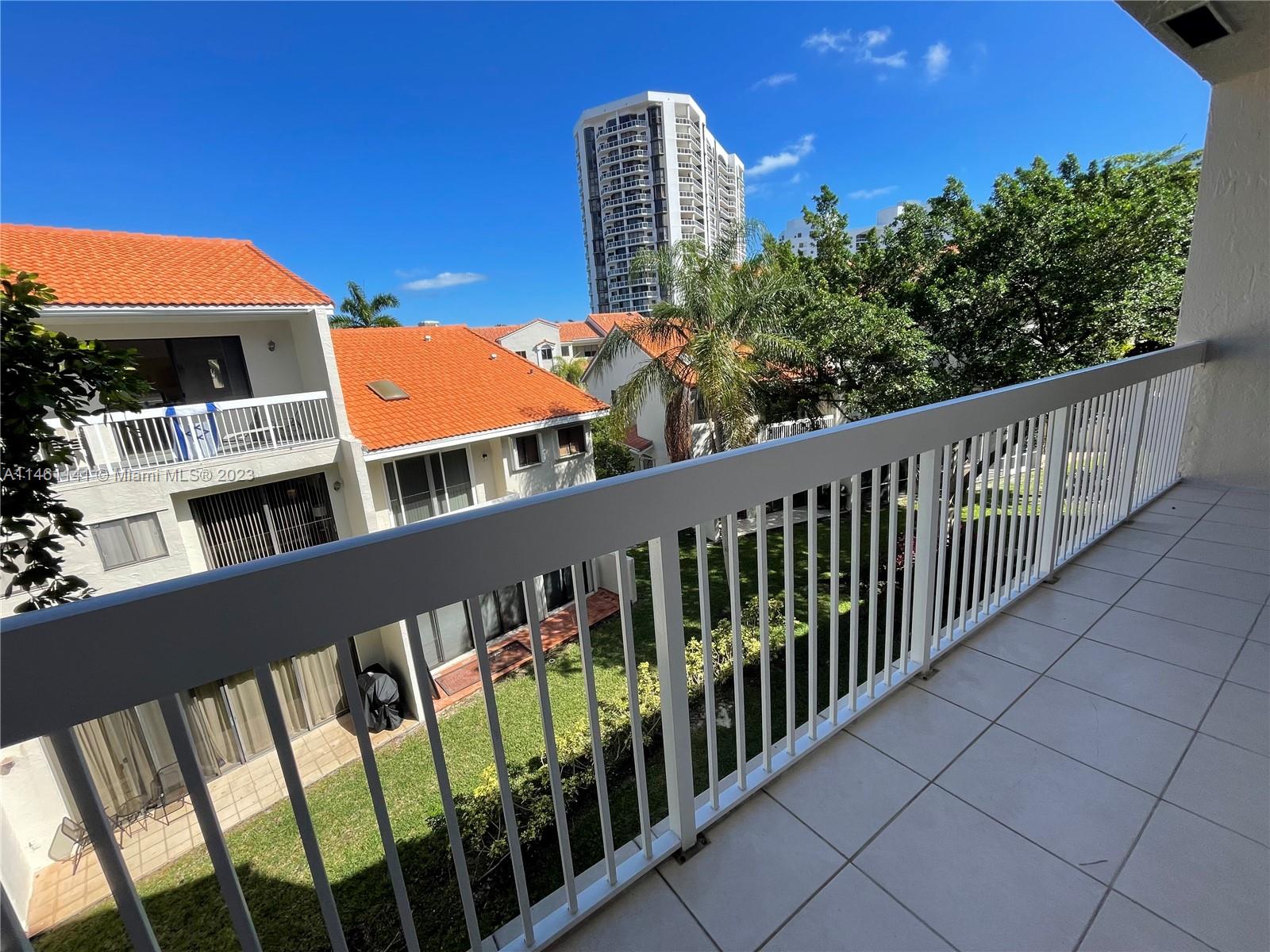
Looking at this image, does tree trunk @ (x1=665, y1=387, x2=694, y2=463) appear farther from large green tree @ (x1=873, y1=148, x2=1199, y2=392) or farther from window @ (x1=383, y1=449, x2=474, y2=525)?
window @ (x1=383, y1=449, x2=474, y2=525)

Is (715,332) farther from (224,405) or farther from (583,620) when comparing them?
(583,620)

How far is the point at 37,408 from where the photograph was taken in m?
2.24

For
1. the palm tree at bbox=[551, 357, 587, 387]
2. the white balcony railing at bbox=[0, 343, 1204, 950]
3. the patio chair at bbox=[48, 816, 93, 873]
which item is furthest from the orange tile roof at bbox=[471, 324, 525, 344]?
the white balcony railing at bbox=[0, 343, 1204, 950]

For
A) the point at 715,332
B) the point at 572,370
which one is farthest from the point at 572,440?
the point at 572,370

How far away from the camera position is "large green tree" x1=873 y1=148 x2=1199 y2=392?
624 cm

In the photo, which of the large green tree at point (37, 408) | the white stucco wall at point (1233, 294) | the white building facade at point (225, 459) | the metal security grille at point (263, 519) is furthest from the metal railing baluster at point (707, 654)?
the metal security grille at point (263, 519)

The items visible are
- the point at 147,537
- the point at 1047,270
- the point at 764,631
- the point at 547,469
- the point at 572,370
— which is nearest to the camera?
the point at 764,631

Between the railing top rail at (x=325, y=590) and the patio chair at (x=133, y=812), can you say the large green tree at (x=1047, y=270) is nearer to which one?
the railing top rail at (x=325, y=590)

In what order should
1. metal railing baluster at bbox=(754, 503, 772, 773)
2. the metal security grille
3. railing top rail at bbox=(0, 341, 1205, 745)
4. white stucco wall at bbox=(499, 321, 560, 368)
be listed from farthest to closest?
white stucco wall at bbox=(499, 321, 560, 368)
the metal security grille
metal railing baluster at bbox=(754, 503, 772, 773)
railing top rail at bbox=(0, 341, 1205, 745)

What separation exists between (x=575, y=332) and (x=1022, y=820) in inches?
1253

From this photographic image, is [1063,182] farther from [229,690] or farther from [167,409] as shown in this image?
[229,690]

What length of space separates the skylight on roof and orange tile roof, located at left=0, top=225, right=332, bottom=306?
6.33ft

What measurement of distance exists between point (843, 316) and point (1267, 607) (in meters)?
5.59

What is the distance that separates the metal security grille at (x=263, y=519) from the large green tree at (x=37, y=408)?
15.8 feet
